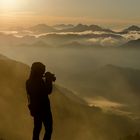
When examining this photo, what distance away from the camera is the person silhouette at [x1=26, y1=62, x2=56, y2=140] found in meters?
12.7

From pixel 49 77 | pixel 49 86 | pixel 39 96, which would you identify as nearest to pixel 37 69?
pixel 49 77

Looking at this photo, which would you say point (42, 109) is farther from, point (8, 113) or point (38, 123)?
point (8, 113)

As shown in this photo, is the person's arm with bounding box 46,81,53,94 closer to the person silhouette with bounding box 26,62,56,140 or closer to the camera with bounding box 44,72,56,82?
the person silhouette with bounding box 26,62,56,140

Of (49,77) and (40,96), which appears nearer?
(40,96)

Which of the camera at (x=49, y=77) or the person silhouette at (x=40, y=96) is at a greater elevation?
the camera at (x=49, y=77)

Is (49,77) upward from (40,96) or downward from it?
upward

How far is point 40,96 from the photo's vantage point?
12688 millimetres

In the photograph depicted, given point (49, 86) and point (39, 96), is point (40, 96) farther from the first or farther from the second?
point (49, 86)

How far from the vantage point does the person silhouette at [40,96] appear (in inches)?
500

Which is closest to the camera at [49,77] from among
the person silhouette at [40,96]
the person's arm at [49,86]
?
the person silhouette at [40,96]

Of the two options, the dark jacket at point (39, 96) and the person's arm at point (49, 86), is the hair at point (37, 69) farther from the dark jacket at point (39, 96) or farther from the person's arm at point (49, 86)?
the person's arm at point (49, 86)

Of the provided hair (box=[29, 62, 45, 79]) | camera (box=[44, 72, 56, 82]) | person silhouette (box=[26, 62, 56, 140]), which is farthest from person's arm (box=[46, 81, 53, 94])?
hair (box=[29, 62, 45, 79])

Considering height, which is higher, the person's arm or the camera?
the camera

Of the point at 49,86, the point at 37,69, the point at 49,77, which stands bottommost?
the point at 49,86
